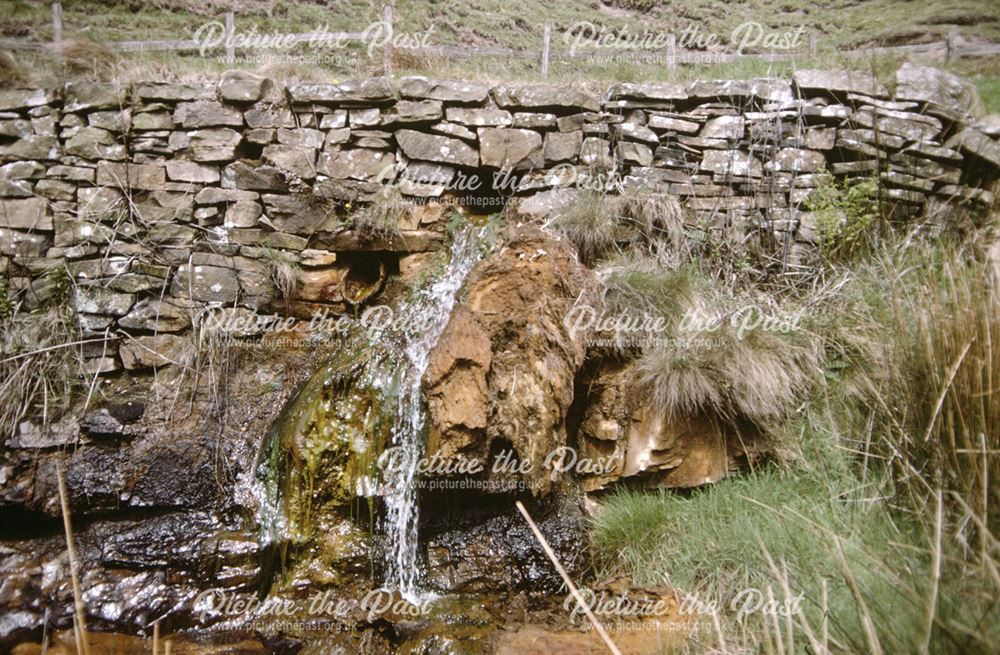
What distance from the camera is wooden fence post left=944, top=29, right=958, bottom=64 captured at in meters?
7.14

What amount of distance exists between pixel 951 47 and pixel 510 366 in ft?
28.0

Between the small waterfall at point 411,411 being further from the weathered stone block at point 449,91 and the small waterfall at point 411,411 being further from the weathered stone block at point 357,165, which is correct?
the weathered stone block at point 449,91

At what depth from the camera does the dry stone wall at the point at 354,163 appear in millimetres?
4012

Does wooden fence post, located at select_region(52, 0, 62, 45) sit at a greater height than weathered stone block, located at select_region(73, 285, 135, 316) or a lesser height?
greater

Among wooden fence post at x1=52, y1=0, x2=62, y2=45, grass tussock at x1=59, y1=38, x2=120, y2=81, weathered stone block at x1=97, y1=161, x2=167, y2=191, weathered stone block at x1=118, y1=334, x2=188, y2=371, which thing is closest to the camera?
weathered stone block at x1=118, y1=334, x2=188, y2=371

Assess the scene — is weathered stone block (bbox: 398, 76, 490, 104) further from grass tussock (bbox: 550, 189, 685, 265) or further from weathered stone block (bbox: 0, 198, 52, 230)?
weathered stone block (bbox: 0, 198, 52, 230)

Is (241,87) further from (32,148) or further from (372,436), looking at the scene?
(372,436)

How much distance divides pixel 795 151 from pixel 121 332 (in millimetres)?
5204

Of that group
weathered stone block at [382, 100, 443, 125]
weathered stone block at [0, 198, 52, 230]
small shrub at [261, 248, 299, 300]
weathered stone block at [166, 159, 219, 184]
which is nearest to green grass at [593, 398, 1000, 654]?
small shrub at [261, 248, 299, 300]

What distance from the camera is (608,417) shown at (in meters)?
3.45

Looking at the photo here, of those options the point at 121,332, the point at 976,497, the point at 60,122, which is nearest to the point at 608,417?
the point at 976,497

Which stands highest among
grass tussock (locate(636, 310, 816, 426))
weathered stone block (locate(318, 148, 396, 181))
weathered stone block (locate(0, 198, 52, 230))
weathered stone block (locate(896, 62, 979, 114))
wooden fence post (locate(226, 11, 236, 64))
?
wooden fence post (locate(226, 11, 236, 64))

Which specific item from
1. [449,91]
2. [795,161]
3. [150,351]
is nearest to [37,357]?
[150,351]

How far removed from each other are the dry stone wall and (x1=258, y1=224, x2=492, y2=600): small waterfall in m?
0.78
